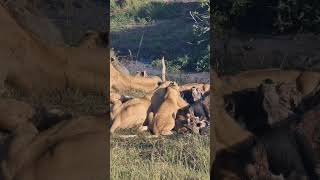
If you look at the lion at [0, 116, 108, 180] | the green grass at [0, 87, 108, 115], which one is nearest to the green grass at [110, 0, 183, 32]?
the green grass at [0, 87, 108, 115]

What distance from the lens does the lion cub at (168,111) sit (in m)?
7.01

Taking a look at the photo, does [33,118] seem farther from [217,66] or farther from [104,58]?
[217,66]

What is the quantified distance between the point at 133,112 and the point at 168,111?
443 millimetres

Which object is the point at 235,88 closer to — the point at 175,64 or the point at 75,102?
the point at 75,102

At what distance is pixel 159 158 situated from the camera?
6.87m

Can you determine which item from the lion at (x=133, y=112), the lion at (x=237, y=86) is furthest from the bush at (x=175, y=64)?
the lion at (x=237, y=86)

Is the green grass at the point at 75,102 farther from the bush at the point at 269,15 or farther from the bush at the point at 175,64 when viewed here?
the bush at the point at 175,64

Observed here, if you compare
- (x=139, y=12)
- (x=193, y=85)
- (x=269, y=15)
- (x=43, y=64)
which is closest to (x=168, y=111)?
(x=193, y=85)

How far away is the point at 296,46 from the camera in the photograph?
216 inches

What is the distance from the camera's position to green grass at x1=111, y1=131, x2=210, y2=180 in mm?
6801

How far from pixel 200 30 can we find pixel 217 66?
3.02m

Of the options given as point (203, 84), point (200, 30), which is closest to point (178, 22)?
point (200, 30)

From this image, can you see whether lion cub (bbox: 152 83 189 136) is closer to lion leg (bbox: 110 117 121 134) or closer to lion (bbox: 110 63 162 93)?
lion (bbox: 110 63 162 93)

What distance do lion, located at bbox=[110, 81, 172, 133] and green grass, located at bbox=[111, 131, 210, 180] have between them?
19 cm
